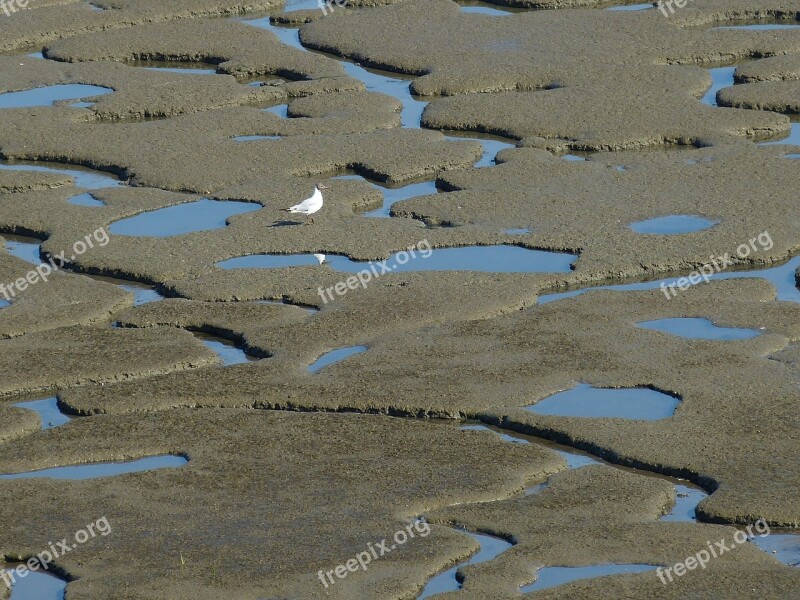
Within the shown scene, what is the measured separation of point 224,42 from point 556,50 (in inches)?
182

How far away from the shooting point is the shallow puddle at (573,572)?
7445mm

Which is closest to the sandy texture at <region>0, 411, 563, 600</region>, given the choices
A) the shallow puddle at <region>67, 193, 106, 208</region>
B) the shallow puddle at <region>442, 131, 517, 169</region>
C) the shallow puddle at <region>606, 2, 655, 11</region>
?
the shallow puddle at <region>67, 193, 106, 208</region>

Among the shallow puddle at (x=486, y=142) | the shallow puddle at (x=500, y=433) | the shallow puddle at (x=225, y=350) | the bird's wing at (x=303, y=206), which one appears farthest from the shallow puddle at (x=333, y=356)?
the shallow puddle at (x=486, y=142)

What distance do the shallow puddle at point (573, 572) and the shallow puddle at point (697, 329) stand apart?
338 centimetres

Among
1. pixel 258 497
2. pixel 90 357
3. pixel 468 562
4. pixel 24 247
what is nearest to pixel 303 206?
pixel 24 247

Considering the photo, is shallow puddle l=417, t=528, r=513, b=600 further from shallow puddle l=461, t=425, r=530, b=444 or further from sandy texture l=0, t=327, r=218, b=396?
sandy texture l=0, t=327, r=218, b=396

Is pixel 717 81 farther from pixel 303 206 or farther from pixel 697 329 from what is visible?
pixel 697 329

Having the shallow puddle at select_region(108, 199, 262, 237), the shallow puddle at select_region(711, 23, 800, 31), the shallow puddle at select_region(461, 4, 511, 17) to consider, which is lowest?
the shallow puddle at select_region(108, 199, 262, 237)

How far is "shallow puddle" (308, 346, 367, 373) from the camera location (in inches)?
408

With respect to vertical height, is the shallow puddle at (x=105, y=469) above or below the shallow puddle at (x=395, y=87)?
below

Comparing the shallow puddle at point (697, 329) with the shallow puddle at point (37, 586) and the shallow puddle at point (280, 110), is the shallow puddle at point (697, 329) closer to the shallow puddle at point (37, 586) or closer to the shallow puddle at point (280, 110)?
the shallow puddle at point (37, 586)

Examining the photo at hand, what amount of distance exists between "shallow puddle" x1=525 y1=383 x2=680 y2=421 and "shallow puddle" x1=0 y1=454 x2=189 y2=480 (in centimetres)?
240

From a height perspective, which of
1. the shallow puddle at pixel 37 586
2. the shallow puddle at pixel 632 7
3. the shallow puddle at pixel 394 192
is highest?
the shallow puddle at pixel 632 7

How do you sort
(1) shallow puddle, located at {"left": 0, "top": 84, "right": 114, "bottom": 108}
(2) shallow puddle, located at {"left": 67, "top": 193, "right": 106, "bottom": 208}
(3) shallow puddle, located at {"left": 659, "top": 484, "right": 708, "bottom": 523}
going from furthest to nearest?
1. (1) shallow puddle, located at {"left": 0, "top": 84, "right": 114, "bottom": 108}
2. (2) shallow puddle, located at {"left": 67, "top": 193, "right": 106, "bottom": 208}
3. (3) shallow puddle, located at {"left": 659, "top": 484, "right": 708, "bottom": 523}
